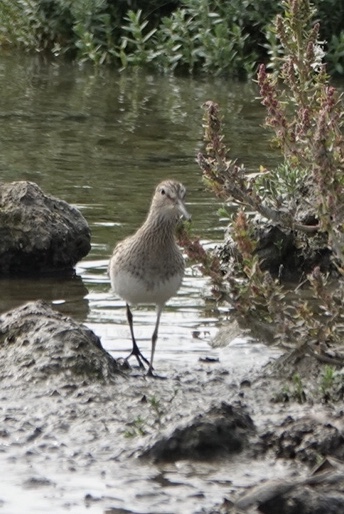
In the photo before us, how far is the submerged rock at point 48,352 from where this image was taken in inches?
292

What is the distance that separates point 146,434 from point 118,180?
7.06 metres

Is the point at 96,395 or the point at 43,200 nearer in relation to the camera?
the point at 96,395

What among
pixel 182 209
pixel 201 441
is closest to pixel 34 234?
pixel 182 209

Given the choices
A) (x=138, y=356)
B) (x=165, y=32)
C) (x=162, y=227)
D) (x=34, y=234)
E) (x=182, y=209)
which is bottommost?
(x=138, y=356)

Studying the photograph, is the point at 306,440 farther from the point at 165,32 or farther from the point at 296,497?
the point at 165,32

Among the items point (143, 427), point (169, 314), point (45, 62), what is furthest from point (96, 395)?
point (45, 62)

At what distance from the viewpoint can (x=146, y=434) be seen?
6.58 metres

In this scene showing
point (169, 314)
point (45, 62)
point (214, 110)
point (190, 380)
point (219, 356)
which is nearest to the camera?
point (214, 110)

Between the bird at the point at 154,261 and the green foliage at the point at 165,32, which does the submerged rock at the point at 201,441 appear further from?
the green foliage at the point at 165,32

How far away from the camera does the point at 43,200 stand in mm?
10352

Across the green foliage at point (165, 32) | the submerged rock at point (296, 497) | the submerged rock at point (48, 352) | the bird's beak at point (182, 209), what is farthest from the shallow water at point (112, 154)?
the submerged rock at point (296, 497)

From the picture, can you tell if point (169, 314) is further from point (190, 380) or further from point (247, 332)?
point (190, 380)

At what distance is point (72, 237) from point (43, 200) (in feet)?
1.23

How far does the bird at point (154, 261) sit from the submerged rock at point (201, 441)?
1319 mm
